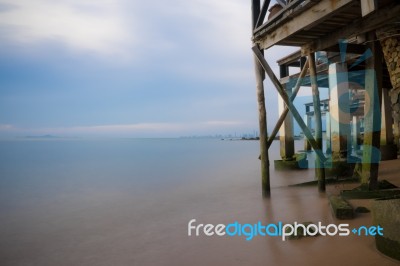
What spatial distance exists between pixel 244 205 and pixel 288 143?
6113mm

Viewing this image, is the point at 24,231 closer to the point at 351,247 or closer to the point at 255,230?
the point at 255,230

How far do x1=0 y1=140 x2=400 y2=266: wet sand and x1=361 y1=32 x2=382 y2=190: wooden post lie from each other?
0.51 meters

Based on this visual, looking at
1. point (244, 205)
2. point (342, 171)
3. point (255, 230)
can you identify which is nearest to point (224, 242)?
point (255, 230)

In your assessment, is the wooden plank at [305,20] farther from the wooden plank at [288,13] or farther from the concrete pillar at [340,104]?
the concrete pillar at [340,104]

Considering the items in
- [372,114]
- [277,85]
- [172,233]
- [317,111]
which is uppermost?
[277,85]

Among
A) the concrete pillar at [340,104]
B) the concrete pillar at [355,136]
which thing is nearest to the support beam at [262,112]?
the concrete pillar at [340,104]

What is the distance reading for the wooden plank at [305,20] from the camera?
400 centimetres

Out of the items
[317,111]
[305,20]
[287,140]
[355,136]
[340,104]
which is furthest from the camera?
[355,136]

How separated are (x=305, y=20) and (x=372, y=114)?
5.54 feet

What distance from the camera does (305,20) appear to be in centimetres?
455

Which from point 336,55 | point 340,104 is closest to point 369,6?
point 336,55

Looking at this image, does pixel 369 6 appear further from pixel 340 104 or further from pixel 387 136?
pixel 387 136

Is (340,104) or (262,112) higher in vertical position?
Answer: (340,104)

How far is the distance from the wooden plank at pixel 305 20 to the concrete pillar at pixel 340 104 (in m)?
4.06
